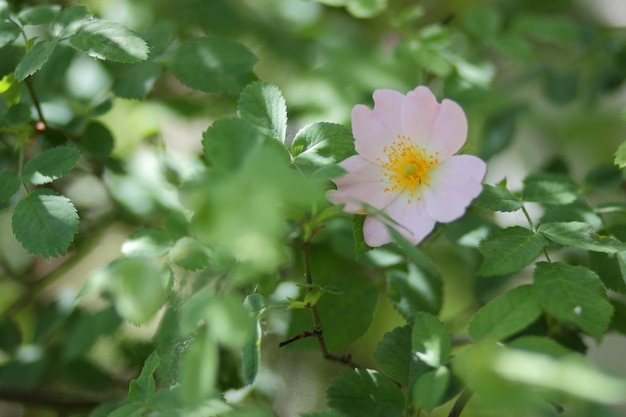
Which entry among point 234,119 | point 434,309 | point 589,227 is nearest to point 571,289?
point 589,227

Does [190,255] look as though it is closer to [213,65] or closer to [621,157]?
[213,65]

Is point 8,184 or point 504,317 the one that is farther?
point 8,184

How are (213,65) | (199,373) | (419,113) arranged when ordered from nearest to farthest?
(199,373) < (419,113) < (213,65)

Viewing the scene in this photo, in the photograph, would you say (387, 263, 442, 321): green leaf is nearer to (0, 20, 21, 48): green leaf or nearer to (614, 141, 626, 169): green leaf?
(614, 141, 626, 169): green leaf

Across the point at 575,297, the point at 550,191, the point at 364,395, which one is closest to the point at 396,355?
the point at 364,395

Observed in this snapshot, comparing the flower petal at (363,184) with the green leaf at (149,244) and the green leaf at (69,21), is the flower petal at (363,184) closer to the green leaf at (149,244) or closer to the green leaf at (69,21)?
the green leaf at (149,244)

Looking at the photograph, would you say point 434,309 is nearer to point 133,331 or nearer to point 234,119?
point 234,119
